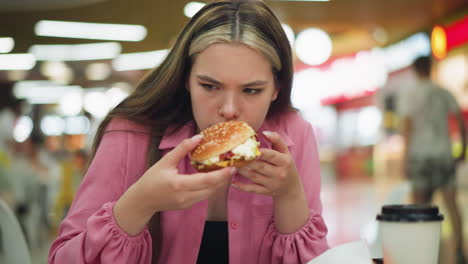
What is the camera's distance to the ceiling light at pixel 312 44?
21.4 ft

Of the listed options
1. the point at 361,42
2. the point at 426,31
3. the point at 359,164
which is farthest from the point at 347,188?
the point at 426,31

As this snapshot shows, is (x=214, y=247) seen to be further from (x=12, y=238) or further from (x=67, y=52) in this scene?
(x=67, y=52)

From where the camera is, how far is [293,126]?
1634mm

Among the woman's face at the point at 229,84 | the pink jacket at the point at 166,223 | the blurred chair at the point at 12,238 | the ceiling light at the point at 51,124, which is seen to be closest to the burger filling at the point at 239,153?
the woman's face at the point at 229,84

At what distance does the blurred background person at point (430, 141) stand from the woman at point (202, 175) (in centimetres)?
390

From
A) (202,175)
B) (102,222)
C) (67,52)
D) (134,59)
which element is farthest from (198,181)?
(67,52)

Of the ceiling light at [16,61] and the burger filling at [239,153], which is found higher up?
the ceiling light at [16,61]

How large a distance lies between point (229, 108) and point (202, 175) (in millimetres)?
242

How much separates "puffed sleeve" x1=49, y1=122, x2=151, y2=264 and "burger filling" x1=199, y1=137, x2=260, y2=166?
0.74ft

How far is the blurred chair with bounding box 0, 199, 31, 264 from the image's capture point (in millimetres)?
1483

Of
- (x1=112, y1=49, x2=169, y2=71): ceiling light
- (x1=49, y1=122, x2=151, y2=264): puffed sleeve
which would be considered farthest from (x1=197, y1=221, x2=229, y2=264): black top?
(x1=112, y1=49, x2=169, y2=71): ceiling light

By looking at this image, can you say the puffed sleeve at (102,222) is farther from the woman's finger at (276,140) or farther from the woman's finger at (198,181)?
the woman's finger at (276,140)

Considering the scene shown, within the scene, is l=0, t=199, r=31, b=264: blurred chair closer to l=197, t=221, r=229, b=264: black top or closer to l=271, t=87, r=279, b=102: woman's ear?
l=197, t=221, r=229, b=264: black top

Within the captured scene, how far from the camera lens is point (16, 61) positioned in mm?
5008
